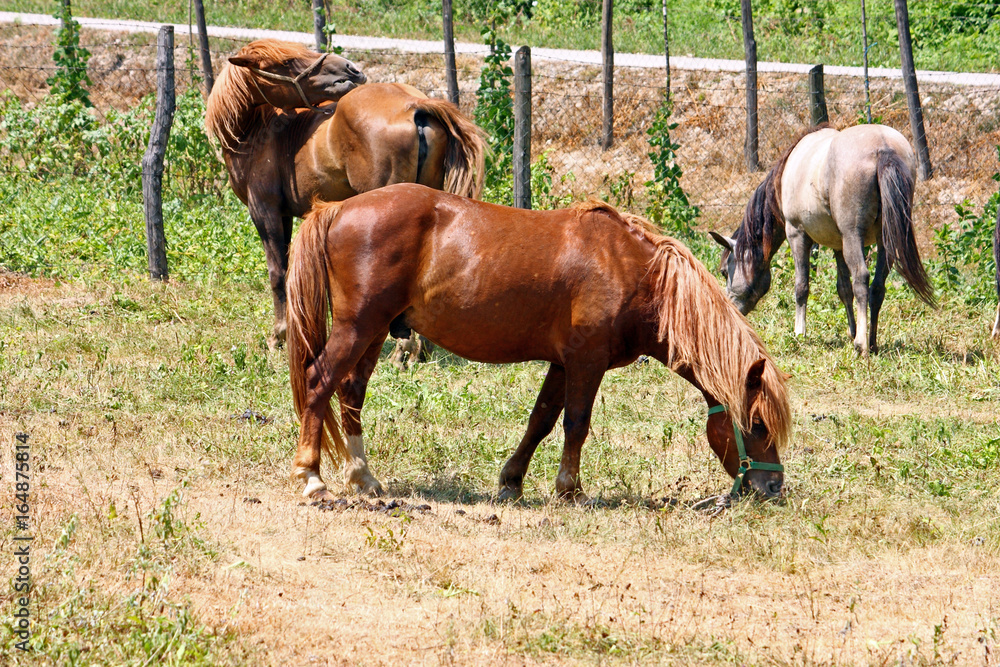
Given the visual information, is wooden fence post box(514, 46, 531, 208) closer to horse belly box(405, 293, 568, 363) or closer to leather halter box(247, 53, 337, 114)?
leather halter box(247, 53, 337, 114)

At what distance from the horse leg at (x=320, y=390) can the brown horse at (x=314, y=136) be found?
2.52m

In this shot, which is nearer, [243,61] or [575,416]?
[575,416]

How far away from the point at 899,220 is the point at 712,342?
4.26 metres

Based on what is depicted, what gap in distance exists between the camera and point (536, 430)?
5.25 metres

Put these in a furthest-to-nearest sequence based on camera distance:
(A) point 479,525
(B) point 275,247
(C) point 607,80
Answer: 1. (C) point 607,80
2. (B) point 275,247
3. (A) point 479,525

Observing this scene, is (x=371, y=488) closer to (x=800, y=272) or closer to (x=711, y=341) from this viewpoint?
(x=711, y=341)

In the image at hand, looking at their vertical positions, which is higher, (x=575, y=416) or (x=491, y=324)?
(x=491, y=324)

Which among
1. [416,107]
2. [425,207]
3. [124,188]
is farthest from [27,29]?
[425,207]

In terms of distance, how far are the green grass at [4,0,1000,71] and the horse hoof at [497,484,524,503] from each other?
18.7 metres

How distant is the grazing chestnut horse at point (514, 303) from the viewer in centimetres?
486

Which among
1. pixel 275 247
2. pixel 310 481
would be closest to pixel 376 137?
pixel 275 247

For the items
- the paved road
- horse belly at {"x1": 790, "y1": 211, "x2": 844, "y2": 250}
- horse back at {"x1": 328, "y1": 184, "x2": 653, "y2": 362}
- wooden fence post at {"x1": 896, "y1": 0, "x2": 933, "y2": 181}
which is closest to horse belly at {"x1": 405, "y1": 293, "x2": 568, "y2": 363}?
horse back at {"x1": 328, "y1": 184, "x2": 653, "y2": 362}

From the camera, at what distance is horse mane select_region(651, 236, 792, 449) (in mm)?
4730

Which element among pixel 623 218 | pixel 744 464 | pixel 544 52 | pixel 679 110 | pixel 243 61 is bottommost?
pixel 744 464
